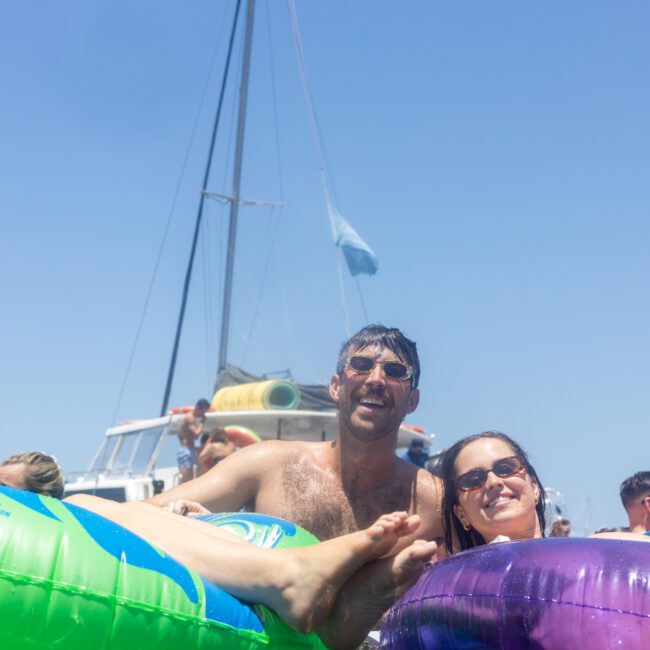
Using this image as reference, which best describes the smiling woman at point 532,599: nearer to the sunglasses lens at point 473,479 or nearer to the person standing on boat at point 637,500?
the sunglasses lens at point 473,479

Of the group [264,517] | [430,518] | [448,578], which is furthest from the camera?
[430,518]

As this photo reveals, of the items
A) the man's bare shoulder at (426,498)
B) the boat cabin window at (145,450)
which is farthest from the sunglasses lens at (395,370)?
the boat cabin window at (145,450)

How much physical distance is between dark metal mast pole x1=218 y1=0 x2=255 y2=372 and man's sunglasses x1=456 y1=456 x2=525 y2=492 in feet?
34.8

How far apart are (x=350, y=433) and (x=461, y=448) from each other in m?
0.72

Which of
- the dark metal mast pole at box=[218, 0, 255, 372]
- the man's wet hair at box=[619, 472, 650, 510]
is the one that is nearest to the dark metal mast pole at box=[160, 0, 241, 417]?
the dark metal mast pole at box=[218, 0, 255, 372]

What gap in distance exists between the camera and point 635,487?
525 cm

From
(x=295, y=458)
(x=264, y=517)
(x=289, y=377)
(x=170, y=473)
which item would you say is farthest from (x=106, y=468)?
(x=264, y=517)

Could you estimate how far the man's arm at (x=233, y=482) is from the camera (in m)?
4.12

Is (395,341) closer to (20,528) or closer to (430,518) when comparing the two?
(430,518)

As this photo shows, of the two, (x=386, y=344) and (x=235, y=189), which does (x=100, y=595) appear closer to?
(x=386, y=344)

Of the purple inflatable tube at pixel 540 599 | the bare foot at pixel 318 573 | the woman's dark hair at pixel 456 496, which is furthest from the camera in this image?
the woman's dark hair at pixel 456 496

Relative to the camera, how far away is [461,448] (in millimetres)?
3541

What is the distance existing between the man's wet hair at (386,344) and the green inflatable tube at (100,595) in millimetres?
1634

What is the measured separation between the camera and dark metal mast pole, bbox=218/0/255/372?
1455cm
